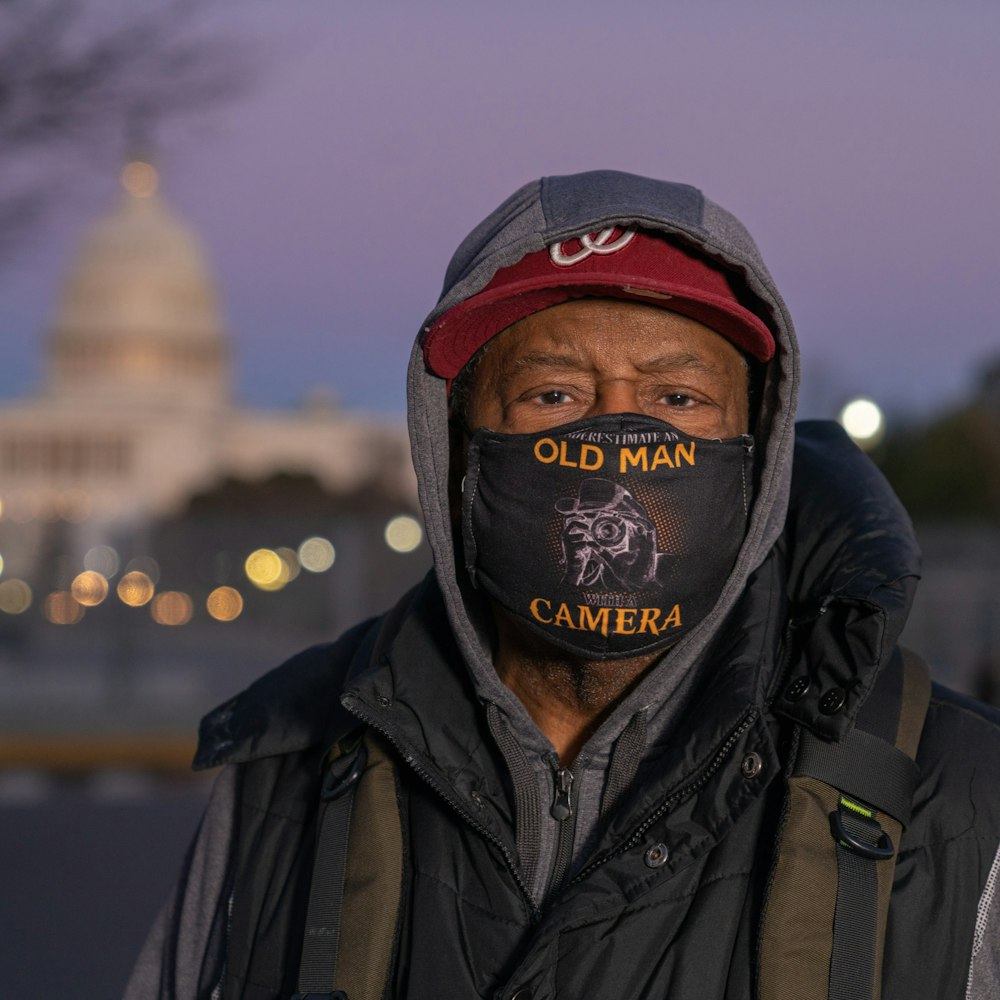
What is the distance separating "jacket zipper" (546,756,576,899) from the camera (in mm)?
2002

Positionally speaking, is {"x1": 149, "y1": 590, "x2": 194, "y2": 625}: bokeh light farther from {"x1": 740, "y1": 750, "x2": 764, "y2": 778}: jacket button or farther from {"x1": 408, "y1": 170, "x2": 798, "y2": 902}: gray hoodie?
{"x1": 740, "y1": 750, "x2": 764, "y2": 778}: jacket button

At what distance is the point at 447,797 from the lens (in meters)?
2.01

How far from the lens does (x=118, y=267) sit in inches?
3342

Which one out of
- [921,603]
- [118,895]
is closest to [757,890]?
[118,895]

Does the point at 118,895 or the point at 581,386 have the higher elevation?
the point at 581,386

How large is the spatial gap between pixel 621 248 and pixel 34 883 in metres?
7.46

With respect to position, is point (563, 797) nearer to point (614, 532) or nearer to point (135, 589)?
point (614, 532)

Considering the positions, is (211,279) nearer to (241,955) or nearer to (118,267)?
(118,267)

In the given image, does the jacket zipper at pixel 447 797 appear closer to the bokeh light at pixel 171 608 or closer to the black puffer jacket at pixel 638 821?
the black puffer jacket at pixel 638 821

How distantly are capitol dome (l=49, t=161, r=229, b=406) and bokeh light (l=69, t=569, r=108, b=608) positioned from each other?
7158 centimetres

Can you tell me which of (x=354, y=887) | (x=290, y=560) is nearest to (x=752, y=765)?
(x=354, y=887)

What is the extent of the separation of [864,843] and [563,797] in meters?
0.40

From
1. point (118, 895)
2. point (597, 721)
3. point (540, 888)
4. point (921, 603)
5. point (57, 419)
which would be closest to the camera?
point (540, 888)

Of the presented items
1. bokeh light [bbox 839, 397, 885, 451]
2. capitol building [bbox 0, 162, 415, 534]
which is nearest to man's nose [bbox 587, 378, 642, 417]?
bokeh light [bbox 839, 397, 885, 451]
